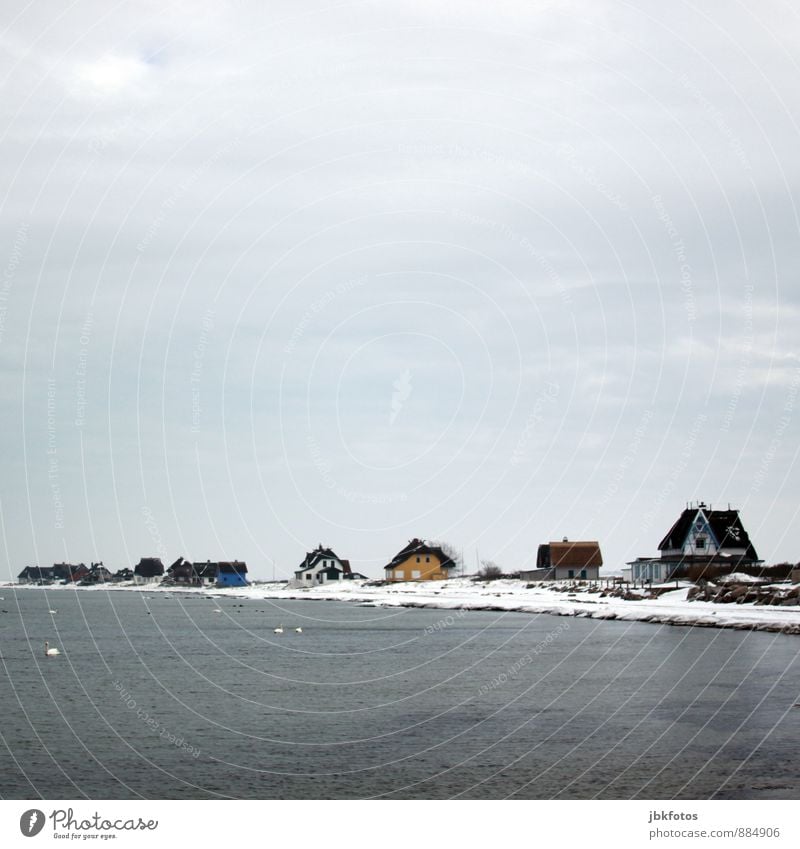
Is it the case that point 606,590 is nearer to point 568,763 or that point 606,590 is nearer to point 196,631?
point 196,631

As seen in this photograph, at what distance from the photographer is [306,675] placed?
6109 cm

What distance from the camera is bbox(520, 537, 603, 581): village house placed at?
559 ft

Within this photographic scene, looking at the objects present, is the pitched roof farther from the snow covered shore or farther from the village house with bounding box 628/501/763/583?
the village house with bounding box 628/501/763/583

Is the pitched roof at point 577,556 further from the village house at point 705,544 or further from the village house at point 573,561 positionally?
the village house at point 705,544

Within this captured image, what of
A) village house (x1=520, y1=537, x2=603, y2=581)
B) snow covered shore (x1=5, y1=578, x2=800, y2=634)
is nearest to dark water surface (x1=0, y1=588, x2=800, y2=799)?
snow covered shore (x1=5, y1=578, x2=800, y2=634)

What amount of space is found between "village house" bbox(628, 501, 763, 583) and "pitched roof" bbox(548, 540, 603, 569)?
3799cm

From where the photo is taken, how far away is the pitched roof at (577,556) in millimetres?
170875

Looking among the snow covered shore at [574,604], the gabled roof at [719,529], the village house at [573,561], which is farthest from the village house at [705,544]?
the village house at [573,561]

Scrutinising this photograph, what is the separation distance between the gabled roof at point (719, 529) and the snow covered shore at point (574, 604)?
37.9 feet

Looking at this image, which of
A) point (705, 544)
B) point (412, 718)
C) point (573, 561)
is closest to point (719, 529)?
point (705, 544)

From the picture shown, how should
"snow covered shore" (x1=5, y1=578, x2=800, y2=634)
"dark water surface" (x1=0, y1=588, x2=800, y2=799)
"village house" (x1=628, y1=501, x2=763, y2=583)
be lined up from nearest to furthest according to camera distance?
1. "dark water surface" (x1=0, y1=588, x2=800, y2=799)
2. "snow covered shore" (x1=5, y1=578, x2=800, y2=634)
3. "village house" (x1=628, y1=501, x2=763, y2=583)

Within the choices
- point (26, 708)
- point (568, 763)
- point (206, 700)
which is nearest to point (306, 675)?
point (206, 700)
